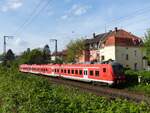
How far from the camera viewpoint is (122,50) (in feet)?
291

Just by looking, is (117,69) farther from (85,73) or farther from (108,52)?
(108,52)

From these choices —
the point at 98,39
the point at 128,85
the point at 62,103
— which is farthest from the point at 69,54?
the point at 62,103

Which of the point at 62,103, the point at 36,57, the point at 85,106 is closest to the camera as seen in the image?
the point at 85,106

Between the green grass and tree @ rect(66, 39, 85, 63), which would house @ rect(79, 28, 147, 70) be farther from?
the green grass

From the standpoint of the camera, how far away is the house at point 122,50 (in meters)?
87.6

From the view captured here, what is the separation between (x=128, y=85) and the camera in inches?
1741

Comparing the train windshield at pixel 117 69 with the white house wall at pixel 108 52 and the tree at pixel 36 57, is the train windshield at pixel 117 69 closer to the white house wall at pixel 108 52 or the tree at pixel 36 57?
the white house wall at pixel 108 52

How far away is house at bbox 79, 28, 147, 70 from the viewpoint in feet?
287

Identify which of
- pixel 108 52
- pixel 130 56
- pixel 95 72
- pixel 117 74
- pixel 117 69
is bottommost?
pixel 117 74

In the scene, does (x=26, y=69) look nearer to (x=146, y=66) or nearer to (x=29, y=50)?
(x=146, y=66)

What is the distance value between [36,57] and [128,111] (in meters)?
124

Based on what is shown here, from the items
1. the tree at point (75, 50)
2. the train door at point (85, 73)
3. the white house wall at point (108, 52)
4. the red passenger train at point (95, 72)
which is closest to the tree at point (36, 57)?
the tree at point (75, 50)

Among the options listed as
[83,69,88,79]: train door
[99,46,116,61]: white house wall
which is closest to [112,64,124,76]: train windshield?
[83,69,88,79]: train door

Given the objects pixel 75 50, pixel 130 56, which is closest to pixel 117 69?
pixel 130 56
